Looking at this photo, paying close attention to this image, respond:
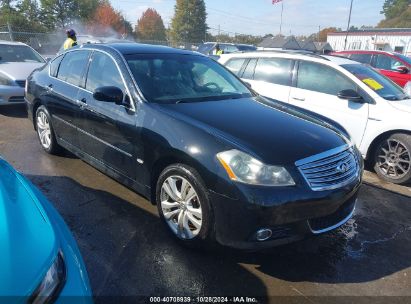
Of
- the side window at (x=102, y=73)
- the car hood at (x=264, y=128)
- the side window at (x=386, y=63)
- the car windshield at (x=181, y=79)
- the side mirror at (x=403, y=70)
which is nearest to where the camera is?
the car hood at (x=264, y=128)

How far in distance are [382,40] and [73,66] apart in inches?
1942

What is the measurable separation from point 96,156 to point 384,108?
A: 12.6 ft

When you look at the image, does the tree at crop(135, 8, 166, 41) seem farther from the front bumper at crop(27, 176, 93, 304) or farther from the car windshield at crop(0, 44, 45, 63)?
the front bumper at crop(27, 176, 93, 304)

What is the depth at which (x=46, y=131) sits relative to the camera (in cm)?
509

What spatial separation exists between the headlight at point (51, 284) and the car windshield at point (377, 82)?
491 cm

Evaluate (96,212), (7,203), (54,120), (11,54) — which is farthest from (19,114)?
(7,203)

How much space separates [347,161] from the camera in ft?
9.94

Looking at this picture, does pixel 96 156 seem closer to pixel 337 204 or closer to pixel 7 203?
pixel 7 203

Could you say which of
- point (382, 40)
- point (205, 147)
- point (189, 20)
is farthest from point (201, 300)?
point (189, 20)

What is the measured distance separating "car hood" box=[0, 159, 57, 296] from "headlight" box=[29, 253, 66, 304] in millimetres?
26

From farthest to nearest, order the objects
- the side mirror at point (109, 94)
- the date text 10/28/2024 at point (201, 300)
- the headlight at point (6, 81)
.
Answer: the headlight at point (6, 81) < the side mirror at point (109, 94) < the date text 10/28/2024 at point (201, 300)

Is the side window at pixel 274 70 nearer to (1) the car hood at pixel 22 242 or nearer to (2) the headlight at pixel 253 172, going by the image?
(2) the headlight at pixel 253 172

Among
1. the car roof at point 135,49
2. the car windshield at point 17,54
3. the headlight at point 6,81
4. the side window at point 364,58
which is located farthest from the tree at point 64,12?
the car roof at point 135,49

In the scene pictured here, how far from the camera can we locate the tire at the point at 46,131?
493 cm
